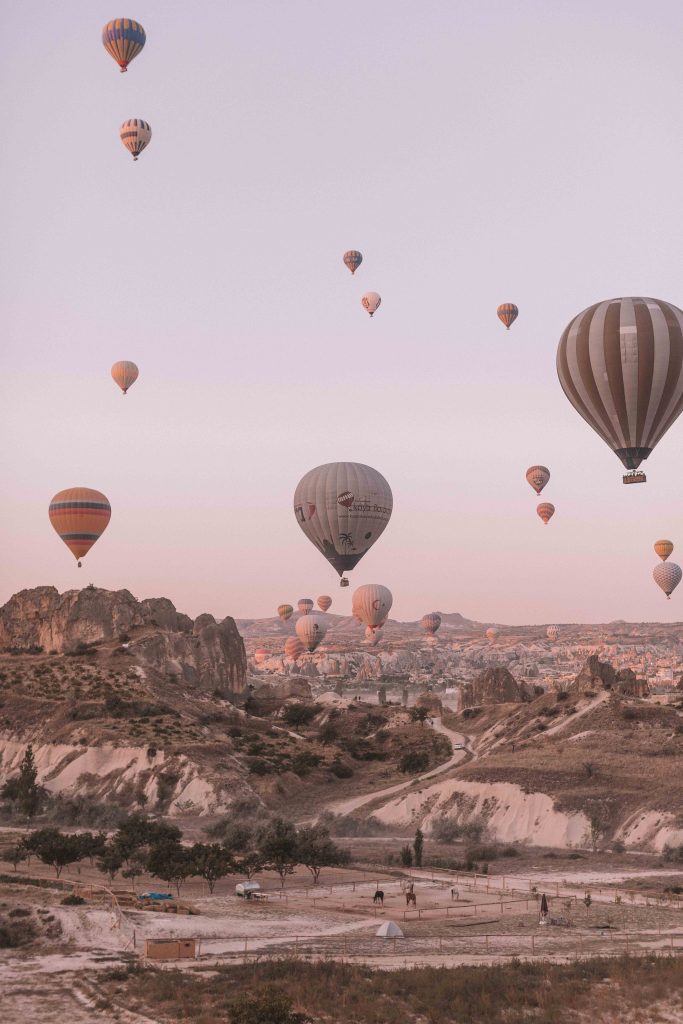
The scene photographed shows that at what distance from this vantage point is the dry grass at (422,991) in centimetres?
2978

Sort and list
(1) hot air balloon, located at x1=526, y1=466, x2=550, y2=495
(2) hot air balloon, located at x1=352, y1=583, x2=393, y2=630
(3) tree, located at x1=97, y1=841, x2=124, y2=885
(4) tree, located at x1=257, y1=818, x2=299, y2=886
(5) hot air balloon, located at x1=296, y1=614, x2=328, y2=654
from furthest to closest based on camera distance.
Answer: (5) hot air balloon, located at x1=296, y1=614, x2=328, y2=654 < (2) hot air balloon, located at x1=352, y1=583, x2=393, y2=630 < (1) hot air balloon, located at x1=526, y1=466, x2=550, y2=495 < (4) tree, located at x1=257, y1=818, x2=299, y2=886 < (3) tree, located at x1=97, y1=841, x2=124, y2=885

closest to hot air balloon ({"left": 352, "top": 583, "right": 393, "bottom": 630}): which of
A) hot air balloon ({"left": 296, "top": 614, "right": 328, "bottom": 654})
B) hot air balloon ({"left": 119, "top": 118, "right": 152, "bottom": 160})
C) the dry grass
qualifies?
hot air balloon ({"left": 296, "top": 614, "right": 328, "bottom": 654})

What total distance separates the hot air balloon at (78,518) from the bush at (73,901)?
60.7m

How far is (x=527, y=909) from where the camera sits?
48500 millimetres

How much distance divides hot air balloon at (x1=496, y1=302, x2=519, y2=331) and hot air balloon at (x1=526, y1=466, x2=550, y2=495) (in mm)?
24630

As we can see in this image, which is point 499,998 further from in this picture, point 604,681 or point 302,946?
point 604,681

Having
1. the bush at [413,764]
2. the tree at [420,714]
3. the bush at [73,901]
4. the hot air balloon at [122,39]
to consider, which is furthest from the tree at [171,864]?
the tree at [420,714]

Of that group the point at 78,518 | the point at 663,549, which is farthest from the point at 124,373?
the point at 663,549

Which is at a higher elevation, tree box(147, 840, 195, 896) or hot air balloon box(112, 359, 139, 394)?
hot air balloon box(112, 359, 139, 394)

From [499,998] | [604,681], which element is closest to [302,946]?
[499,998]

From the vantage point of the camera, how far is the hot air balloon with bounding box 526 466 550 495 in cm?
12419

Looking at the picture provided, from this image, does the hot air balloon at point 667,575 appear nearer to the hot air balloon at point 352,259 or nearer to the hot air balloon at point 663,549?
the hot air balloon at point 663,549

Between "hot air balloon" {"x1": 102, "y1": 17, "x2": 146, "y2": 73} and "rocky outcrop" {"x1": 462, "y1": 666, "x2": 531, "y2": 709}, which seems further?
"rocky outcrop" {"x1": 462, "y1": 666, "x2": 531, "y2": 709}

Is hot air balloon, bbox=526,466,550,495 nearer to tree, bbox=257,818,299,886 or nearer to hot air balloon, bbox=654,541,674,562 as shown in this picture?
hot air balloon, bbox=654,541,674,562
